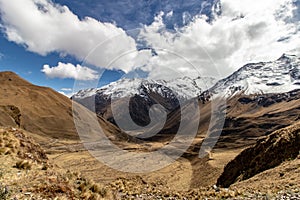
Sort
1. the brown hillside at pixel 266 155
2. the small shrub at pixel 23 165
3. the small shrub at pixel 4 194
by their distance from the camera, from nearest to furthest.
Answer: the small shrub at pixel 4 194 < the small shrub at pixel 23 165 < the brown hillside at pixel 266 155

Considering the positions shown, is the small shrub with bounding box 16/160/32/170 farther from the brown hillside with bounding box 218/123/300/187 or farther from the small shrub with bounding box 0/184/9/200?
the brown hillside with bounding box 218/123/300/187

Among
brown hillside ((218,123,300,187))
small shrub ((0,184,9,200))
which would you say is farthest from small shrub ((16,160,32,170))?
brown hillside ((218,123,300,187))

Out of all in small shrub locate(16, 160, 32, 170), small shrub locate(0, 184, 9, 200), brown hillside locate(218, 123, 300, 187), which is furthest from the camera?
brown hillside locate(218, 123, 300, 187)

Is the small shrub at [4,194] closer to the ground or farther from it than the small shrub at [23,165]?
closer to the ground

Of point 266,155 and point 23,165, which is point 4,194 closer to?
point 23,165

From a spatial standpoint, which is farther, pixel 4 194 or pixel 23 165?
pixel 23 165

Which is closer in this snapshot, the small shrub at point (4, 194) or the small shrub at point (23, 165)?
the small shrub at point (4, 194)

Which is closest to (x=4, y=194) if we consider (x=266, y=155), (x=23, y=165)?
(x=23, y=165)

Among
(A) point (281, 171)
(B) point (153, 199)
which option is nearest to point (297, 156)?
(A) point (281, 171)

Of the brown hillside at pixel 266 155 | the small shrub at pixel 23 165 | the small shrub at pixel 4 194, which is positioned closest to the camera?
the small shrub at pixel 4 194

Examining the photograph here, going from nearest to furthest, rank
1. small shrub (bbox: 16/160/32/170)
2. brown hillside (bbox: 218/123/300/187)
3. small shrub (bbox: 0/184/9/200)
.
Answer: small shrub (bbox: 0/184/9/200)
small shrub (bbox: 16/160/32/170)
brown hillside (bbox: 218/123/300/187)

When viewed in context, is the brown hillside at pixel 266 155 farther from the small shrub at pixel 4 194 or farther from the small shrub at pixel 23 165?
the small shrub at pixel 4 194

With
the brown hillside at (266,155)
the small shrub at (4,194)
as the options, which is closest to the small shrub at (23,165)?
the small shrub at (4,194)

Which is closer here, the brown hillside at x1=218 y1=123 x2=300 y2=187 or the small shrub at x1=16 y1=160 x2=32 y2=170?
the small shrub at x1=16 y1=160 x2=32 y2=170
